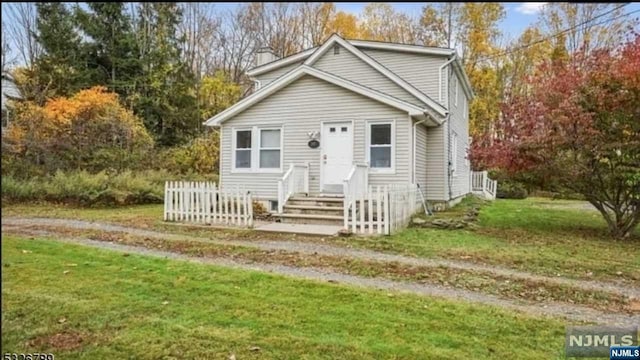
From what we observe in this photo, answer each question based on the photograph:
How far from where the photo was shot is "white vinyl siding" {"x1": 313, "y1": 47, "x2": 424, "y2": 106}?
14062 millimetres

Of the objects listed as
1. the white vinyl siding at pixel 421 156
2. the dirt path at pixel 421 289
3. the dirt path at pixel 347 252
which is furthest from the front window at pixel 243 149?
the dirt path at pixel 421 289

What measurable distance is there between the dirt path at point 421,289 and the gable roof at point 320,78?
22.3 feet

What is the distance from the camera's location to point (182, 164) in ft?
67.6

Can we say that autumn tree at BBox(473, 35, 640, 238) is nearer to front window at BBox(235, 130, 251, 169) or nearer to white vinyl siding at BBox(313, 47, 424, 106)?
white vinyl siding at BBox(313, 47, 424, 106)

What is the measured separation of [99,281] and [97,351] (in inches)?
84.1

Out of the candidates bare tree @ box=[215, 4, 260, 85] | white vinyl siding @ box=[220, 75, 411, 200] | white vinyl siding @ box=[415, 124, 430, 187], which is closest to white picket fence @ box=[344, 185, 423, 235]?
white vinyl siding @ box=[220, 75, 411, 200]

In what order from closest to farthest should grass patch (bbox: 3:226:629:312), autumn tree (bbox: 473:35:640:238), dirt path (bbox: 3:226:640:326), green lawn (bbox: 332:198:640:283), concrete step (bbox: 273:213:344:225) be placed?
dirt path (bbox: 3:226:640:326), grass patch (bbox: 3:226:629:312), green lawn (bbox: 332:198:640:283), autumn tree (bbox: 473:35:640:238), concrete step (bbox: 273:213:344:225)

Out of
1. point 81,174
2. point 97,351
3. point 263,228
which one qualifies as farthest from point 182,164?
point 97,351

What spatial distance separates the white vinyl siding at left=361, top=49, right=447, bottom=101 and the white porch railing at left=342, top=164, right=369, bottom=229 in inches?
184

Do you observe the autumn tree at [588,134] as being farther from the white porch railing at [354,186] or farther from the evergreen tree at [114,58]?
the evergreen tree at [114,58]

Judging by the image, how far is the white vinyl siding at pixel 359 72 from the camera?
554 inches

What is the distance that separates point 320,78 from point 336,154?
2.22 meters

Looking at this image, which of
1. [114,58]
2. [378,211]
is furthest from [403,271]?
[114,58]

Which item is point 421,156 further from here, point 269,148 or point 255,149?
point 255,149
